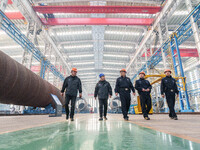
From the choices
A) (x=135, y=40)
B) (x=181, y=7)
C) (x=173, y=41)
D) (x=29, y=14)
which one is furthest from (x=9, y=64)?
(x=135, y=40)

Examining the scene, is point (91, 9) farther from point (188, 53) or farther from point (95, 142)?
point (188, 53)

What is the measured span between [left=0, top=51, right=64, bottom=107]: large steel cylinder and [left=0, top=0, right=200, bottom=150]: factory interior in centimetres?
4

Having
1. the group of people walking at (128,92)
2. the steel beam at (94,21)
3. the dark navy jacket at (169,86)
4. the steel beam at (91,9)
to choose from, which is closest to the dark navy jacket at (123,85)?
the group of people walking at (128,92)

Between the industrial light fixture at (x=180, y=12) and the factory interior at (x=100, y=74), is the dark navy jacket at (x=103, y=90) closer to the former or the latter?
the factory interior at (x=100, y=74)

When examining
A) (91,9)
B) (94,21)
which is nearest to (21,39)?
(91,9)

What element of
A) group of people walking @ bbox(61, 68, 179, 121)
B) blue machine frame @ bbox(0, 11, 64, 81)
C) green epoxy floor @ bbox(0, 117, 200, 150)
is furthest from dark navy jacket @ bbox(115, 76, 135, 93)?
blue machine frame @ bbox(0, 11, 64, 81)

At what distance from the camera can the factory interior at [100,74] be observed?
1.19 metres

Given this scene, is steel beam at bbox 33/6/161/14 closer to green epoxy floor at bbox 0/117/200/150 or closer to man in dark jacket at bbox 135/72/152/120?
man in dark jacket at bbox 135/72/152/120

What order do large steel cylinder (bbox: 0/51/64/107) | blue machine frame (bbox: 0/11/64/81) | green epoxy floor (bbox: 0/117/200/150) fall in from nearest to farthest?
green epoxy floor (bbox: 0/117/200/150), large steel cylinder (bbox: 0/51/64/107), blue machine frame (bbox: 0/11/64/81)

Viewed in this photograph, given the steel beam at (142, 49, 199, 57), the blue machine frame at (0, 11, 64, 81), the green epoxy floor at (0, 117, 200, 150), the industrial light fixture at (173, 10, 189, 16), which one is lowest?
the green epoxy floor at (0, 117, 200, 150)

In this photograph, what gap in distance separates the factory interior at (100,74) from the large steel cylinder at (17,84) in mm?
35

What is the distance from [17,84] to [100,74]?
9.51ft

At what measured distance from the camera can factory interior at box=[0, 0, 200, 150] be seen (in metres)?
1.19

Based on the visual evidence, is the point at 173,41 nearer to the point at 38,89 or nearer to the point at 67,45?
the point at 38,89
